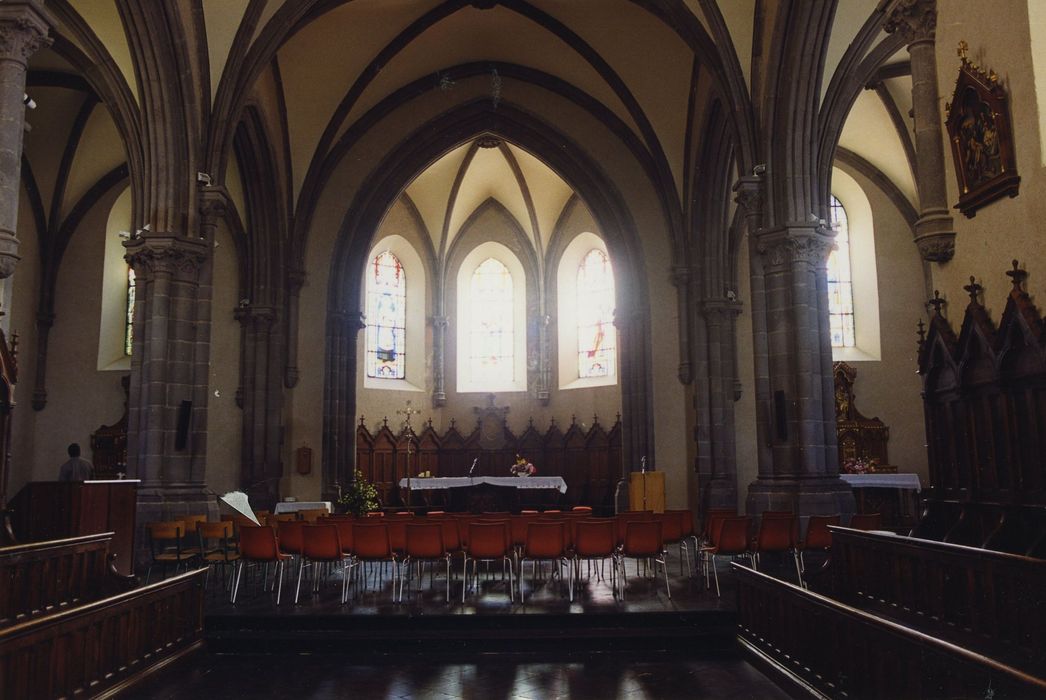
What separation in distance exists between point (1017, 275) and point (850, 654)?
3521mm

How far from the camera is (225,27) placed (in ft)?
47.4

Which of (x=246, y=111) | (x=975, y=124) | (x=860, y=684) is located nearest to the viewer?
(x=860, y=684)

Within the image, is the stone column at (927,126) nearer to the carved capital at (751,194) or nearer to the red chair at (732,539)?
the red chair at (732,539)

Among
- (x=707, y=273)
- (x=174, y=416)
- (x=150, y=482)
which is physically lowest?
(x=150, y=482)

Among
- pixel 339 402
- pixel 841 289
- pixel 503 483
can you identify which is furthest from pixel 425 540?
pixel 841 289

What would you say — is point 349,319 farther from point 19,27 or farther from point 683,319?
point 19,27

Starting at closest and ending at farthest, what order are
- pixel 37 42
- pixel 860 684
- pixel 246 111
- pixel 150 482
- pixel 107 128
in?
pixel 860 684, pixel 37 42, pixel 150 482, pixel 246 111, pixel 107 128

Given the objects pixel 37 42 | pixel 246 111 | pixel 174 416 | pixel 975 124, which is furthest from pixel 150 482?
pixel 975 124

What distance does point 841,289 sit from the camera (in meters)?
23.5

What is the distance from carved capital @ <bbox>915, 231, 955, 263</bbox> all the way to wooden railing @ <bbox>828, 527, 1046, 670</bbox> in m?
2.69

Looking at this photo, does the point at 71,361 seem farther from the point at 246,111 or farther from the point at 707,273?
the point at 707,273

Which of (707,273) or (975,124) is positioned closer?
(975,124)

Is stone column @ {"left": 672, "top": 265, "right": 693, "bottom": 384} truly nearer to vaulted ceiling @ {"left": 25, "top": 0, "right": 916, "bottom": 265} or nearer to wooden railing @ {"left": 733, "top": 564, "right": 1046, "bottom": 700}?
vaulted ceiling @ {"left": 25, "top": 0, "right": 916, "bottom": 265}

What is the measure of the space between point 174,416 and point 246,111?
25.8 feet
